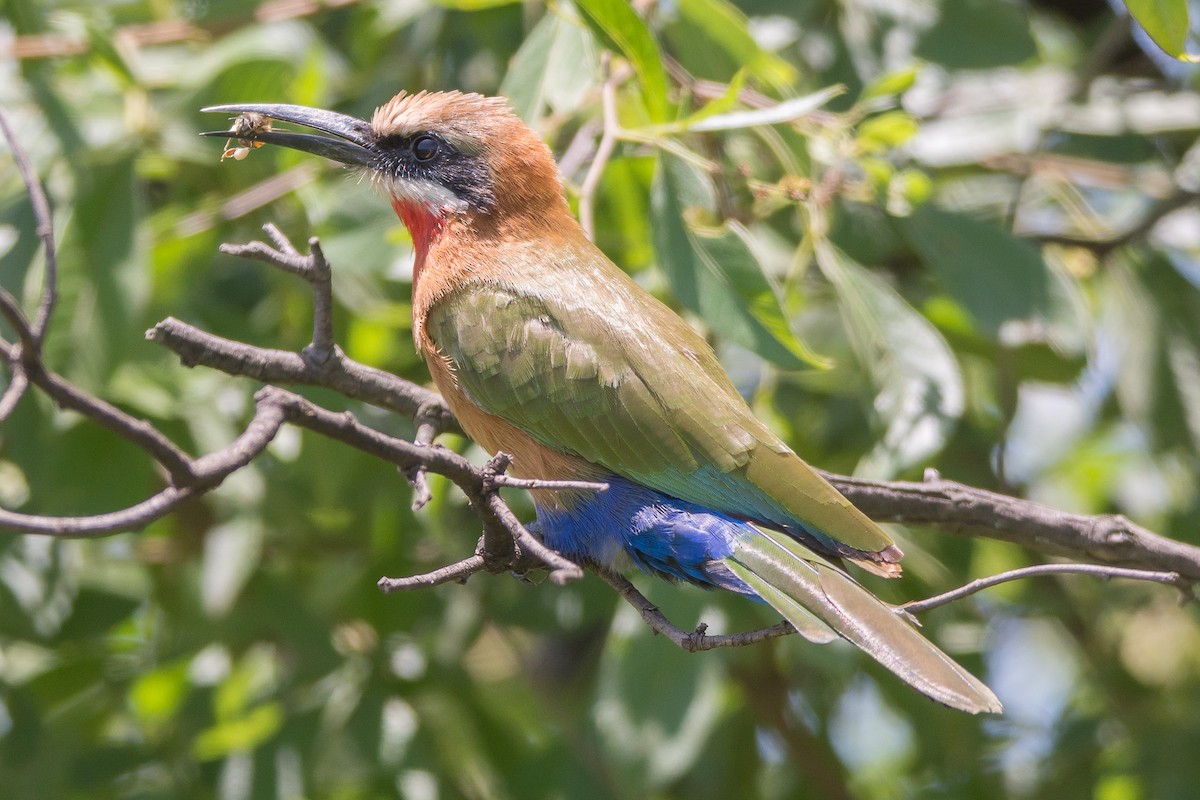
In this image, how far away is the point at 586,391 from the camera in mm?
3170

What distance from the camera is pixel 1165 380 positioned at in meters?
4.30

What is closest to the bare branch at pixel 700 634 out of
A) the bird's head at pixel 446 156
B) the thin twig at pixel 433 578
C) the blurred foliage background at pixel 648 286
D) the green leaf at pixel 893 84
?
the thin twig at pixel 433 578

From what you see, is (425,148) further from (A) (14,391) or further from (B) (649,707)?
(A) (14,391)

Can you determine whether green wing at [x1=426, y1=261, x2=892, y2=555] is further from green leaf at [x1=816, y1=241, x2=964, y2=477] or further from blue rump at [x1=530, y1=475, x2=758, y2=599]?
green leaf at [x1=816, y1=241, x2=964, y2=477]

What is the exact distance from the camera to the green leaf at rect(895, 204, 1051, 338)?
363 cm

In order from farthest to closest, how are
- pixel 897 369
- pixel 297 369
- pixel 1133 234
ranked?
1. pixel 1133 234
2. pixel 897 369
3. pixel 297 369

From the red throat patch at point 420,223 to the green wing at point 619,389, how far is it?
1.02ft

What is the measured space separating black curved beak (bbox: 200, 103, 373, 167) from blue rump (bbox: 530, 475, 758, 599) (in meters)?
A: 1.20

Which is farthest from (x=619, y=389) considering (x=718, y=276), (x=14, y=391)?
(x=14, y=391)

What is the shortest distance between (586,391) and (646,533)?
376mm

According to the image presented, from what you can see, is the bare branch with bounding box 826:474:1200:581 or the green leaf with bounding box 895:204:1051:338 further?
the green leaf with bounding box 895:204:1051:338

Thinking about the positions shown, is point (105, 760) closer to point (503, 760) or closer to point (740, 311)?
point (503, 760)

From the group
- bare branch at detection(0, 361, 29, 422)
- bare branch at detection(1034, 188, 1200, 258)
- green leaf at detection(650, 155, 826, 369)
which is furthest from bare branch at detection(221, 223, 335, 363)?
bare branch at detection(1034, 188, 1200, 258)

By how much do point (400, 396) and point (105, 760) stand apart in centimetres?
167
